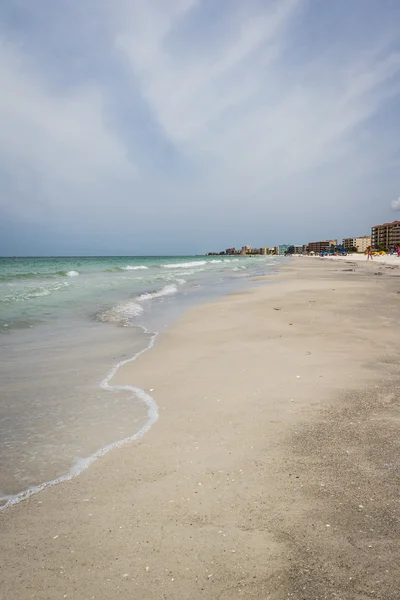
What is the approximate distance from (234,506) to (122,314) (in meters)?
9.32

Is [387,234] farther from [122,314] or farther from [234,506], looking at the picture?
[234,506]

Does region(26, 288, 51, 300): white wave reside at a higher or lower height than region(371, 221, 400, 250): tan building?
lower

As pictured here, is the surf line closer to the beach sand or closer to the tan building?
the beach sand

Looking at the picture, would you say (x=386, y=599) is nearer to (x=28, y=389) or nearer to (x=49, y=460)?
(x=49, y=460)

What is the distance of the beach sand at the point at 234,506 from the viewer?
1947mm

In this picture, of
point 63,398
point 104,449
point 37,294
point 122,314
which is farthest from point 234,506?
point 37,294

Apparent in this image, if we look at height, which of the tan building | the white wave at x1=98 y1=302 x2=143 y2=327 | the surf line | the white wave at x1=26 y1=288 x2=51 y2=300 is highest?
the tan building

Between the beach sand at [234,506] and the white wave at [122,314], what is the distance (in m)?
5.46

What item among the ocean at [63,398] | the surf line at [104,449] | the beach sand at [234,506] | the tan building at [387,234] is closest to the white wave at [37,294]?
the ocean at [63,398]

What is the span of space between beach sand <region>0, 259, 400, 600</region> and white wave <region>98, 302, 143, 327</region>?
5459 mm

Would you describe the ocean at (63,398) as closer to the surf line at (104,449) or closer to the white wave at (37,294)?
the surf line at (104,449)

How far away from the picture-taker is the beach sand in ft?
6.39

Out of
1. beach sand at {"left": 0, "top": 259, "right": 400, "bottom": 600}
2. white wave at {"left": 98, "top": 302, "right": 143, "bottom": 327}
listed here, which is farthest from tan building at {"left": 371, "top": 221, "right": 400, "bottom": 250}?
beach sand at {"left": 0, "top": 259, "right": 400, "bottom": 600}

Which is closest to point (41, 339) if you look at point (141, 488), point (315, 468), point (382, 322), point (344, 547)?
point (141, 488)
